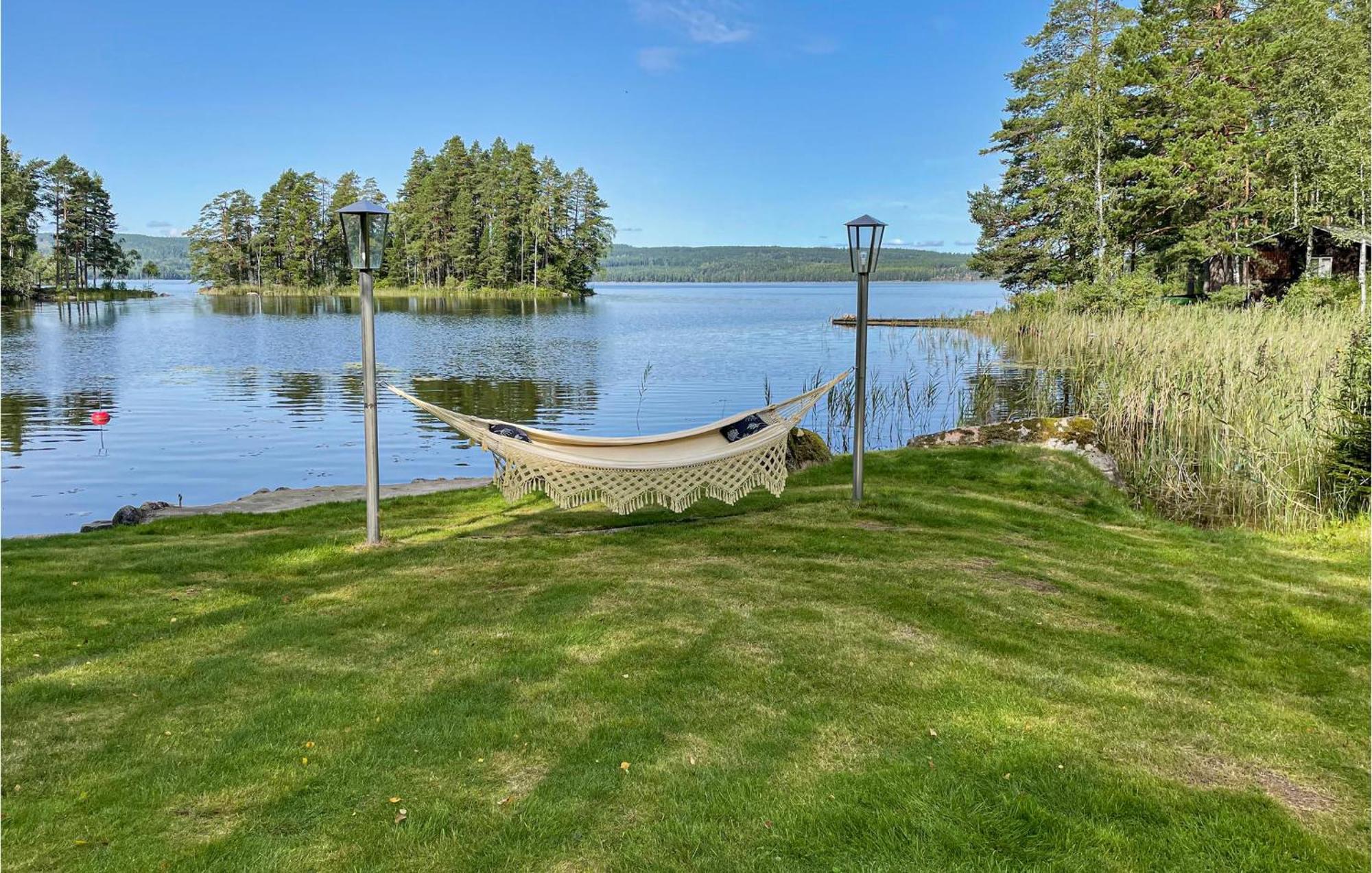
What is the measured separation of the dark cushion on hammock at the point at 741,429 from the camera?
4953 mm

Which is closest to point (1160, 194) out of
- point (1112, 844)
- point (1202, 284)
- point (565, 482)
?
point (1202, 284)

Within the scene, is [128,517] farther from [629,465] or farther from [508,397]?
[508,397]

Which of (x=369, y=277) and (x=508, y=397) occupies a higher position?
(x=369, y=277)

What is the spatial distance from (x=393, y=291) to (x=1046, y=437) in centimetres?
4938

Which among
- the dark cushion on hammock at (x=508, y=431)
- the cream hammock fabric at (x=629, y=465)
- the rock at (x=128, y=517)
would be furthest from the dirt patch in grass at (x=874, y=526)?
the rock at (x=128, y=517)

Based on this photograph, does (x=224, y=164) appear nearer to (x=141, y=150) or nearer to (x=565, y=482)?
(x=141, y=150)

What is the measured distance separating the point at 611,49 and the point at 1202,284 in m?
24.2

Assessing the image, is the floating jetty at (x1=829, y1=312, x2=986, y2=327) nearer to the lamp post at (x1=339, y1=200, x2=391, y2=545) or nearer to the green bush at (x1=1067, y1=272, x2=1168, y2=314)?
the green bush at (x1=1067, y1=272, x2=1168, y2=314)

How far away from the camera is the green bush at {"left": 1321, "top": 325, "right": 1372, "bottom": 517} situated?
16.7 feet

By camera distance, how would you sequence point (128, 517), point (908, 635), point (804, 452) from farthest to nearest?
1. point (804, 452)
2. point (128, 517)
3. point (908, 635)

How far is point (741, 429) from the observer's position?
499 cm

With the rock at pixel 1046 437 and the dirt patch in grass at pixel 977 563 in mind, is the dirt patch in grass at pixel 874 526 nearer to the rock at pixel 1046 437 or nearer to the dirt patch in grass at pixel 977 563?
the dirt patch in grass at pixel 977 563

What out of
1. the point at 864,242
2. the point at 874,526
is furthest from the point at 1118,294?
the point at 874,526

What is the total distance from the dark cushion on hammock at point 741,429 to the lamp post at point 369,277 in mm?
1962
